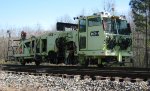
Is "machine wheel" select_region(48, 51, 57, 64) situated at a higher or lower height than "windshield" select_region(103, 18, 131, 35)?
lower

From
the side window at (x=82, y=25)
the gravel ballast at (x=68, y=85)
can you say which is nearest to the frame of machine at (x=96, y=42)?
the side window at (x=82, y=25)

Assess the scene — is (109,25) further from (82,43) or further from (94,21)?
(82,43)

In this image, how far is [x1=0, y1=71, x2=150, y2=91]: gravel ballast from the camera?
1149cm

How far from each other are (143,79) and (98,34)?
7688 mm

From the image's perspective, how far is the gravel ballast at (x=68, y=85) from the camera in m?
11.5

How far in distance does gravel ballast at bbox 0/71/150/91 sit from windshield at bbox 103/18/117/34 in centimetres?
544

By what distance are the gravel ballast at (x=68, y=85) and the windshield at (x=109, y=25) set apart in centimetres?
544

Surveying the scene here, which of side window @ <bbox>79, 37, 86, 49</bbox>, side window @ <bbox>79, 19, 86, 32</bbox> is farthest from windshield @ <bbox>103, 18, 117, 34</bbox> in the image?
side window @ <bbox>79, 37, 86, 49</bbox>

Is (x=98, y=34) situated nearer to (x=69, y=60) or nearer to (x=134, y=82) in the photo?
(x=69, y=60)

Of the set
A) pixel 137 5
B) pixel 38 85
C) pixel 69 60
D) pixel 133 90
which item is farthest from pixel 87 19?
pixel 137 5

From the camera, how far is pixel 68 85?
1295cm

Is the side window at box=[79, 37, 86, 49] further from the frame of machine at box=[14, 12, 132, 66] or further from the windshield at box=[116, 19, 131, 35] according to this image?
the windshield at box=[116, 19, 131, 35]

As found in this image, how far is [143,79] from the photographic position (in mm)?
12375

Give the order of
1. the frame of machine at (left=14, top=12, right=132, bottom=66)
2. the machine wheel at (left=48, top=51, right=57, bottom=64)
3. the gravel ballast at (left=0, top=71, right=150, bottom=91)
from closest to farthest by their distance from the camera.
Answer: the gravel ballast at (left=0, top=71, right=150, bottom=91) → the frame of machine at (left=14, top=12, right=132, bottom=66) → the machine wheel at (left=48, top=51, right=57, bottom=64)
